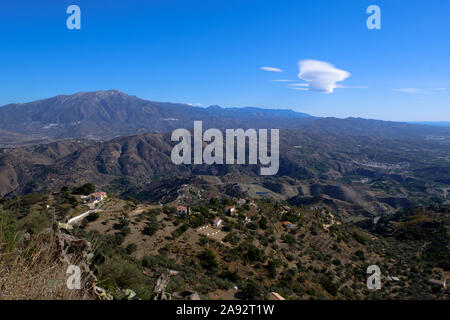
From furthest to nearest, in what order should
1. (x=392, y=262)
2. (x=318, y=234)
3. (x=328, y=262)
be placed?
(x=318, y=234) < (x=392, y=262) < (x=328, y=262)

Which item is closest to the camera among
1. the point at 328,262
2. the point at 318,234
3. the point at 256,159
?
the point at 328,262

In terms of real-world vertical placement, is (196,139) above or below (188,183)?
above

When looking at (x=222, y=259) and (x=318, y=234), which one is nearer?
(x=222, y=259)

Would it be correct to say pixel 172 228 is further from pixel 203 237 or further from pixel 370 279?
pixel 370 279
